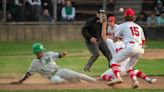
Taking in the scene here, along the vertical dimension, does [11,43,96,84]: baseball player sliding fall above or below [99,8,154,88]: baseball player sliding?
below

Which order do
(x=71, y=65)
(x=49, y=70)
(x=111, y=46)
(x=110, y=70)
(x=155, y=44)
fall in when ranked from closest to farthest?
(x=49, y=70), (x=110, y=70), (x=111, y=46), (x=71, y=65), (x=155, y=44)

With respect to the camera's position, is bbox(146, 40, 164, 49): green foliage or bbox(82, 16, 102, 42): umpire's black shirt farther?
bbox(146, 40, 164, 49): green foliage

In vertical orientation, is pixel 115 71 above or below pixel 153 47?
above

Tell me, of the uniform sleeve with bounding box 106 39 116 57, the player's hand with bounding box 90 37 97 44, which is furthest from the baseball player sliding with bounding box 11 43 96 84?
the player's hand with bounding box 90 37 97 44

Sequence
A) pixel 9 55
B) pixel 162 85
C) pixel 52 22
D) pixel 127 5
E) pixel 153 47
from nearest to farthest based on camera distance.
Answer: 1. pixel 162 85
2. pixel 9 55
3. pixel 153 47
4. pixel 52 22
5. pixel 127 5

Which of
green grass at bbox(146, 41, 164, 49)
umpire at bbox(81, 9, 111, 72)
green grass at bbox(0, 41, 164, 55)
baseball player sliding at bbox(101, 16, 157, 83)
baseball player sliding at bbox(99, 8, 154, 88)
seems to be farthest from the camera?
green grass at bbox(146, 41, 164, 49)

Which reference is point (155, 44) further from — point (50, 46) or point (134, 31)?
point (134, 31)

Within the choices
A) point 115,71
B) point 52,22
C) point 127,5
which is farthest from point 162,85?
point 127,5

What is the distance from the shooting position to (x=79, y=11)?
98.0ft

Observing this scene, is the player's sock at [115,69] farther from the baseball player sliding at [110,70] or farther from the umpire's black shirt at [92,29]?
the umpire's black shirt at [92,29]

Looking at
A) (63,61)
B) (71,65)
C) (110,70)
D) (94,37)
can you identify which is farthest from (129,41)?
(63,61)

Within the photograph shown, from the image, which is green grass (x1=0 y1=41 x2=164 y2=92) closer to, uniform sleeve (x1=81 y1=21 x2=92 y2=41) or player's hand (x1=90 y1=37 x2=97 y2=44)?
player's hand (x1=90 y1=37 x2=97 y2=44)

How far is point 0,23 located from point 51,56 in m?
13.0

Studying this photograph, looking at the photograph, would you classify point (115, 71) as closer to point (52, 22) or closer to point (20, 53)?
point (20, 53)
